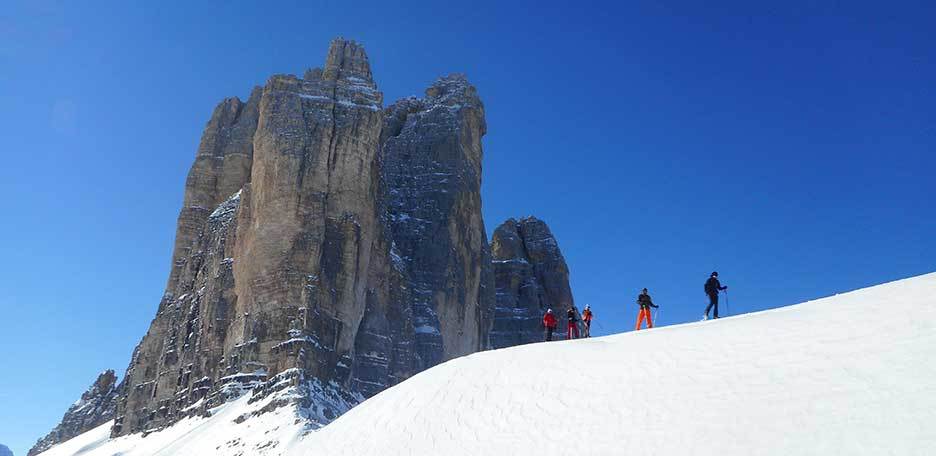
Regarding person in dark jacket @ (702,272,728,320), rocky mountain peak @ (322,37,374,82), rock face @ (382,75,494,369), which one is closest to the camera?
person in dark jacket @ (702,272,728,320)

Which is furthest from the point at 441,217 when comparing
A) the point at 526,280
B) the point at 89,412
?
the point at 89,412

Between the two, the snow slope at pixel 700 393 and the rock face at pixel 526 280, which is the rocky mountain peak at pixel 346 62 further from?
the snow slope at pixel 700 393

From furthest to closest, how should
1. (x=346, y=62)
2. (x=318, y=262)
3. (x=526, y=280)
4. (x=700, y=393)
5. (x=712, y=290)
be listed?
1. (x=526, y=280)
2. (x=346, y=62)
3. (x=318, y=262)
4. (x=712, y=290)
5. (x=700, y=393)

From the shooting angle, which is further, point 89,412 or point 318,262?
point 89,412

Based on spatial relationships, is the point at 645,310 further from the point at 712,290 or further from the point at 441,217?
the point at 441,217

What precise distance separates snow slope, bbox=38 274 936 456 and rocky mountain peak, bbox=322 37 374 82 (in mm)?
54281

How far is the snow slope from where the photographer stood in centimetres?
1199

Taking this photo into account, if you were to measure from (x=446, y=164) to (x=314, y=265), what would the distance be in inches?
1305

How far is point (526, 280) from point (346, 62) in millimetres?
49233

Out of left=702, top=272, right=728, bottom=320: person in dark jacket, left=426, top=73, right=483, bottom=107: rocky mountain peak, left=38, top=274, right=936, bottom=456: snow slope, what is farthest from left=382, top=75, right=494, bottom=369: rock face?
left=38, top=274, right=936, bottom=456: snow slope

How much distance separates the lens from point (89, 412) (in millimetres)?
104625

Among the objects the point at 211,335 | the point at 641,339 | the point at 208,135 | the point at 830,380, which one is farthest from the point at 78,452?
the point at 830,380

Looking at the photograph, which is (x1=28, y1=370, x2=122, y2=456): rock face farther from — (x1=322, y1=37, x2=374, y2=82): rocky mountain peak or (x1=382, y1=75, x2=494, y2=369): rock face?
(x1=322, y1=37, x2=374, y2=82): rocky mountain peak

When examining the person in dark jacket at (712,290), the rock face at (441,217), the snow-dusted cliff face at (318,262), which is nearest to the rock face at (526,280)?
the rock face at (441,217)
